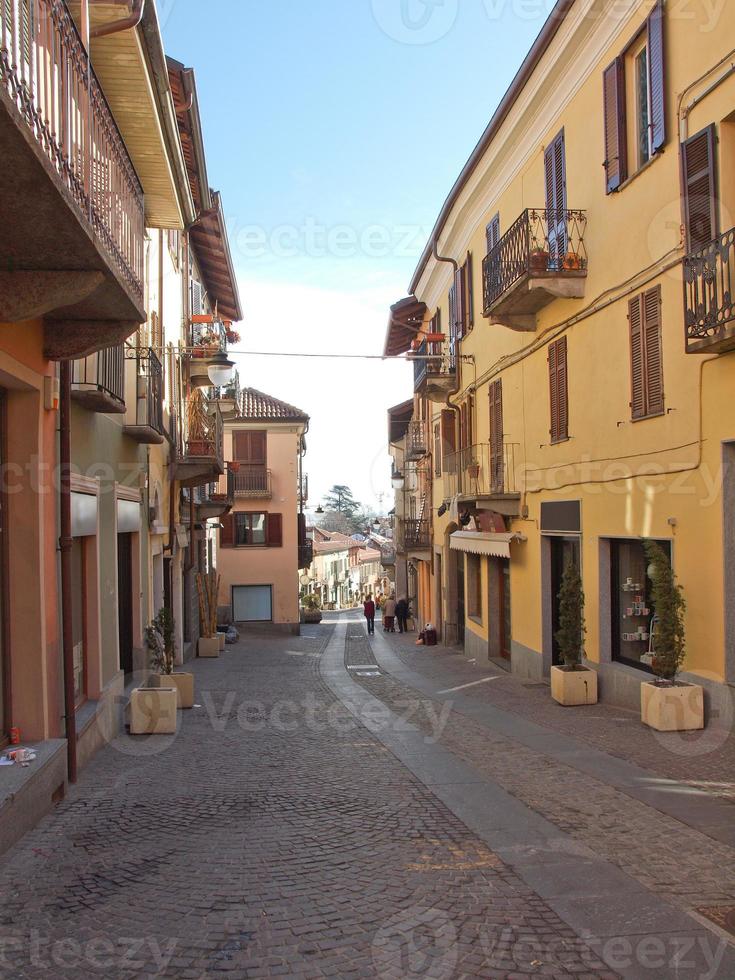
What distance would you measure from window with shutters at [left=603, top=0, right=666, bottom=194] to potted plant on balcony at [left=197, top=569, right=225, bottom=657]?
13900mm

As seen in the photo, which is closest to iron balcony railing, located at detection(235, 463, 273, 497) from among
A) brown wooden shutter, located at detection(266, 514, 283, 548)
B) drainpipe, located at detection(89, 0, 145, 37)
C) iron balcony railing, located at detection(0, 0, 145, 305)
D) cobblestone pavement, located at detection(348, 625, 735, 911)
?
brown wooden shutter, located at detection(266, 514, 283, 548)

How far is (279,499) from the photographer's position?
3606 cm

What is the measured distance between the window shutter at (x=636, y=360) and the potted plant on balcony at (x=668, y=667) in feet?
7.78

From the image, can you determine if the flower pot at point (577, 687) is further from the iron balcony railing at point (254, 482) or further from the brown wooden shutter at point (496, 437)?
the iron balcony railing at point (254, 482)

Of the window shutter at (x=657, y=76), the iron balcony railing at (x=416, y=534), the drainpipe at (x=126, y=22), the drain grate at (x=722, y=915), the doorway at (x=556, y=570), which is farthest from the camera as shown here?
the iron balcony railing at (x=416, y=534)

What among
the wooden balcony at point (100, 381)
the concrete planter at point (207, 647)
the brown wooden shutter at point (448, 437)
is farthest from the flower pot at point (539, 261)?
the concrete planter at point (207, 647)

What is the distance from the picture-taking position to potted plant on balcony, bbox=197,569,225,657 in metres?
21.8

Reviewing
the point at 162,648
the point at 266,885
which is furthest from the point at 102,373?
the point at 266,885

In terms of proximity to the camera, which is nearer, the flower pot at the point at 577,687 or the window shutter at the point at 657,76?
the window shutter at the point at 657,76

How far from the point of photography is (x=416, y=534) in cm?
2989

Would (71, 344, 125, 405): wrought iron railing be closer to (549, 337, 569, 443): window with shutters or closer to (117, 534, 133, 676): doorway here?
(117, 534, 133, 676): doorway

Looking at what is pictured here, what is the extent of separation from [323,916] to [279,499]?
31626 millimetres

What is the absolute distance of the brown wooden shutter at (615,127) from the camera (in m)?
11.7

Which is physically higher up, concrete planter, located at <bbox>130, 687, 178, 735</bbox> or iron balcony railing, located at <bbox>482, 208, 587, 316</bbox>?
iron balcony railing, located at <bbox>482, 208, 587, 316</bbox>
